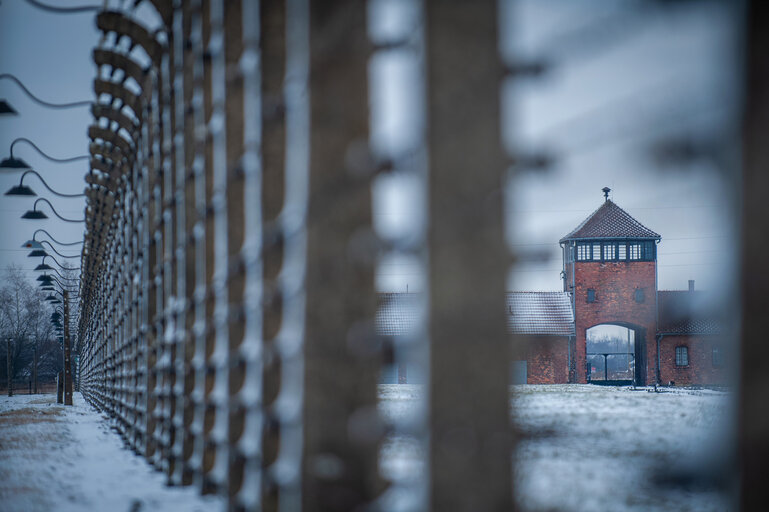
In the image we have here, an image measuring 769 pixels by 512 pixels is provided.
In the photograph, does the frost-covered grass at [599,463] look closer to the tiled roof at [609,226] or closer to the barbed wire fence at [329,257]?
the barbed wire fence at [329,257]

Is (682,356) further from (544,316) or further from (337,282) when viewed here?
(337,282)

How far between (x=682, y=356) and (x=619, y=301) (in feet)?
12.9

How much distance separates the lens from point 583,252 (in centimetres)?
3828

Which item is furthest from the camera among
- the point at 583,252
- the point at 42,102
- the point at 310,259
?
the point at 583,252

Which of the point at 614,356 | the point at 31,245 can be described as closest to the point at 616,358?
the point at 614,356

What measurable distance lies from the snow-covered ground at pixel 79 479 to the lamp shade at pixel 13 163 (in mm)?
4943

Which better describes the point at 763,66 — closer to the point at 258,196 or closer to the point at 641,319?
the point at 258,196

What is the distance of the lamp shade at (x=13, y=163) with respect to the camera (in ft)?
31.8

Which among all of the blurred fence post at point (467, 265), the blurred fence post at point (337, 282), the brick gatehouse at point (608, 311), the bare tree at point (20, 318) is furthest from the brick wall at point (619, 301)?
the blurred fence post at point (467, 265)

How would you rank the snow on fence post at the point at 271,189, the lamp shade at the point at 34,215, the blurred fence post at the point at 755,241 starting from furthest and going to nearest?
the lamp shade at the point at 34,215, the snow on fence post at the point at 271,189, the blurred fence post at the point at 755,241

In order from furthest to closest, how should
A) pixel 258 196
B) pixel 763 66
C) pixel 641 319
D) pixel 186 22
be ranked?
pixel 641 319
pixel 186 22
pixel 258 196
pixel 763 66

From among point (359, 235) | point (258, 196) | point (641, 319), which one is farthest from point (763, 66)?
point (641, 319)

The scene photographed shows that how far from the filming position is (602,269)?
38000mm

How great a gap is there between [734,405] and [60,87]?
7675mm
